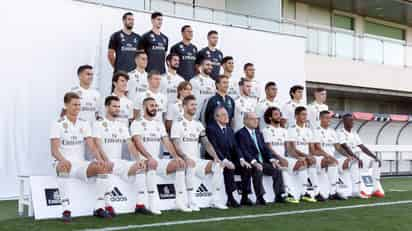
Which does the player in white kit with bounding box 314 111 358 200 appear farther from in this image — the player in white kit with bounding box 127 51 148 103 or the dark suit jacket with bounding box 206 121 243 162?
the player in white kit with bounding box 127 51 148 103

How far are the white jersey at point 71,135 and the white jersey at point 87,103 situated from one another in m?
0.96

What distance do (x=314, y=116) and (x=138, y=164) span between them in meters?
4.42

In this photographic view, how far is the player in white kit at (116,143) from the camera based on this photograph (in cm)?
784

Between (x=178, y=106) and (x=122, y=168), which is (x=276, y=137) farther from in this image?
(x=122, y=168)

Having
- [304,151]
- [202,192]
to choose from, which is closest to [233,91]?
[304,151]

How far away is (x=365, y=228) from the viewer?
23.4ft

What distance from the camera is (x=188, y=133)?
867cm

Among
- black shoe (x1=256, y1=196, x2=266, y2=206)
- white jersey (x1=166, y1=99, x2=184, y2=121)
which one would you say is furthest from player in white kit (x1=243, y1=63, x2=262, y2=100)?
black shoe (x1=256, y1=196, x2=266, y2=206)

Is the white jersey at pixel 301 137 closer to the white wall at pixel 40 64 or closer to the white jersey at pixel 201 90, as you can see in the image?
the white jersey at pixel 201 90

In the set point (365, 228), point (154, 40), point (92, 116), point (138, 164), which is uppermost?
point (154, 40)

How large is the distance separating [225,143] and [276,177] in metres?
1.04

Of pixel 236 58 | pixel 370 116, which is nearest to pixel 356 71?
pixel 370 116

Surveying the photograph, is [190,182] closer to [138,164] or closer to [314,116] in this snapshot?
[138,164]

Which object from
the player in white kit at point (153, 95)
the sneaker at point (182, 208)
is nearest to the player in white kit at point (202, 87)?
the player in white kit at point (153, 95)
